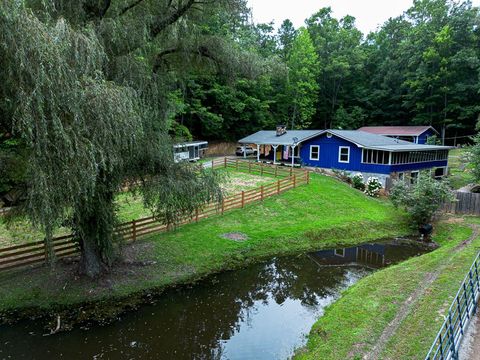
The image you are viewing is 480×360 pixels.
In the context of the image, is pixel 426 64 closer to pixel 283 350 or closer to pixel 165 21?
pixel 165 21

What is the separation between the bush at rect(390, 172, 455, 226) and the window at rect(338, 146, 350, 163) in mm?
8258

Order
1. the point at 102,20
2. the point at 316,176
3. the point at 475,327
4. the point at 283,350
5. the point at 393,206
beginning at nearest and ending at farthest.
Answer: the point at 475,327 → the point at 283,350 → the point at 102,20 → the point at 393,206 → the point at 316,176

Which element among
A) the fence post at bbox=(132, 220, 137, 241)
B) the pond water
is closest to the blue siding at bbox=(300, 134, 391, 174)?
the pond water

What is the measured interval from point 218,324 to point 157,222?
23.8ft

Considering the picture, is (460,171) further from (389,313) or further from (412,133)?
(389,313)

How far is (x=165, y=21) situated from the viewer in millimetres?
11836

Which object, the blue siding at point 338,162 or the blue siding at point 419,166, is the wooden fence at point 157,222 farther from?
the blue siding at point 419,166

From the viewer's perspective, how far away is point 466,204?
68.5 feet

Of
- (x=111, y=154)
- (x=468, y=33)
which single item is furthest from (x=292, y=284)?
(x=468, y=33)

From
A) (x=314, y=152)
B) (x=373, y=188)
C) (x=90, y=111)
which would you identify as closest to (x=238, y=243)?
(x=90, y=111)

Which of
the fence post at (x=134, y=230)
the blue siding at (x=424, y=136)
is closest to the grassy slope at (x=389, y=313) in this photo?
the fence post at (x=134, y=230)

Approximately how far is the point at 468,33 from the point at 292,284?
46571 millimetres

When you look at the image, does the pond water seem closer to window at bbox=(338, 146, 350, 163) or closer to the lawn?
the lawn

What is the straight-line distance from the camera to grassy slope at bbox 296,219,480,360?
26.4 feet
